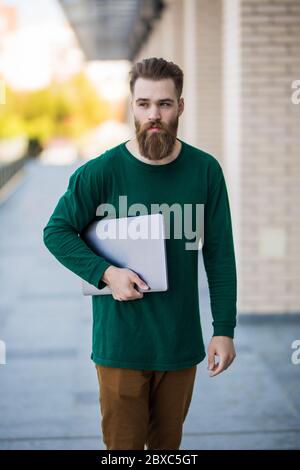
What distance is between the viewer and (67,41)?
8612 centimetres

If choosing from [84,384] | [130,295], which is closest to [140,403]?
[130,295]

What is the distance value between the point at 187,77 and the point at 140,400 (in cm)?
973

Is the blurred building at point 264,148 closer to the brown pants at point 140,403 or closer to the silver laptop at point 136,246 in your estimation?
the brown pants at point 140,403

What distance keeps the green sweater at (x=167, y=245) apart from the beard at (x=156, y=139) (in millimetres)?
63

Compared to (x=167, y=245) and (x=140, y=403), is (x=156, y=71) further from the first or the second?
(x=140, y=403)

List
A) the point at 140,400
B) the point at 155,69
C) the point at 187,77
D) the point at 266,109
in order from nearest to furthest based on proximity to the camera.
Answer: the point at 155,69
the point at 140,400
the point at 266,109
the point at 187,77

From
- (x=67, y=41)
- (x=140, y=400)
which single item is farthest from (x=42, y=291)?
(x=67, y=41)

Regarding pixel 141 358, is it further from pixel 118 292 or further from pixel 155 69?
pixel 155 69

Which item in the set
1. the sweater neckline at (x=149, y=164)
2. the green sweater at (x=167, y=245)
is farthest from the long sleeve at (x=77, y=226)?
the sweater neckline at (x=149, y=164)

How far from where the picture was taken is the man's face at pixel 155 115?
2.64 metres

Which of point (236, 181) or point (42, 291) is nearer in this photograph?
point (236, 181)

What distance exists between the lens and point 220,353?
9.38ft

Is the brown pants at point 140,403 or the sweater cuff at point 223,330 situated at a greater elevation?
the sweater cuff at point 223,330

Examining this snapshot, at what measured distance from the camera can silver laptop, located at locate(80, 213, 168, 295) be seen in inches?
105
